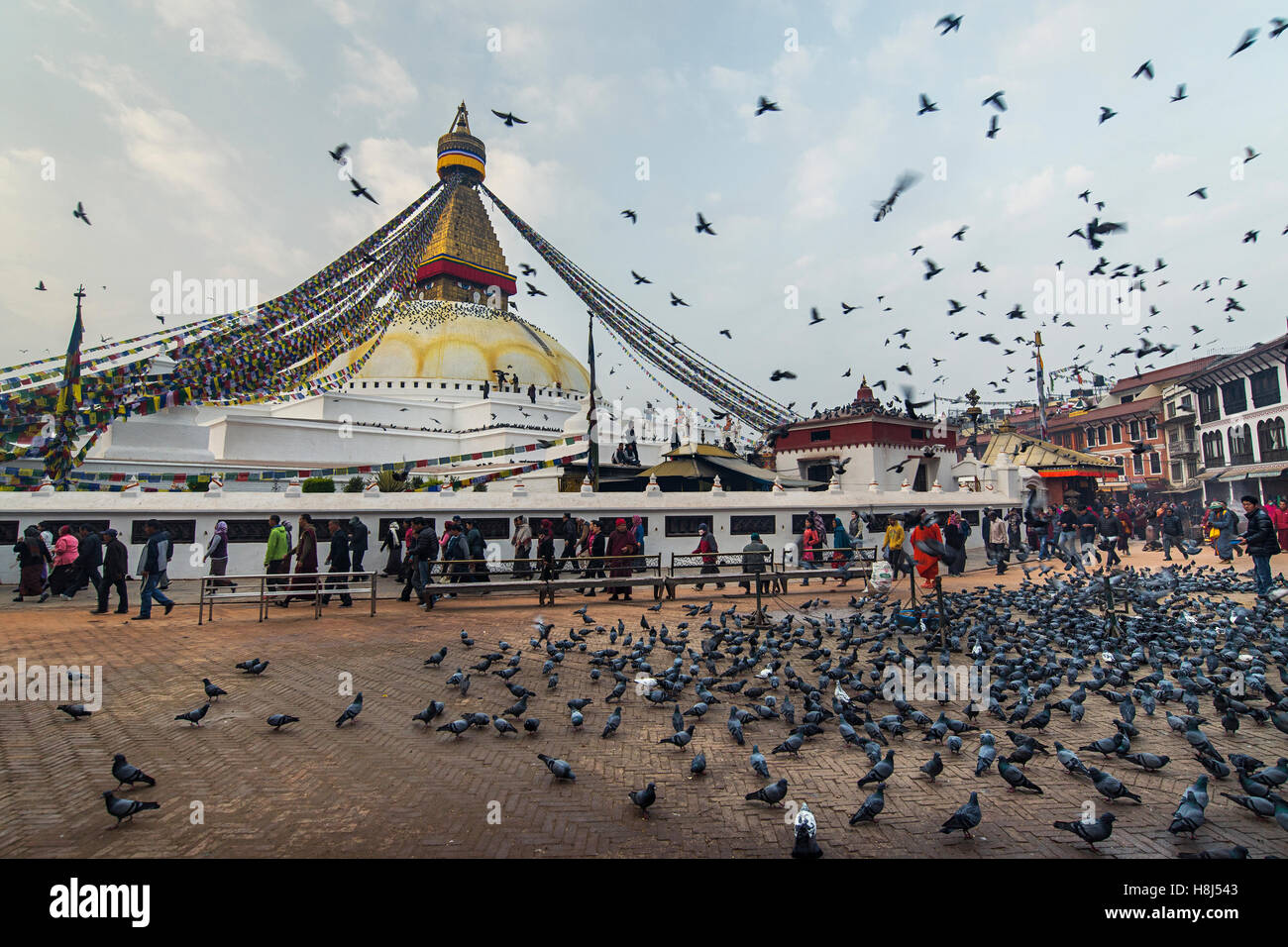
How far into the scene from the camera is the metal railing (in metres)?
10.5

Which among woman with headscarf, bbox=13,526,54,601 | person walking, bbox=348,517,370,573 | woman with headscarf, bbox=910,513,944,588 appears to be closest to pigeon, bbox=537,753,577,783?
woman with headscarf, bbox=910,513,944,588

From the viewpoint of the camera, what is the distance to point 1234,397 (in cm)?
3338

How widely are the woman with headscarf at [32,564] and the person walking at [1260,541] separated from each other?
22.3 meters

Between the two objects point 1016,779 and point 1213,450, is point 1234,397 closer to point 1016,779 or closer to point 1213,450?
point 1213,450

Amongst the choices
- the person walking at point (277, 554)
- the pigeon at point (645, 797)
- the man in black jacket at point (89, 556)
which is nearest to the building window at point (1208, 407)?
the pigeon at point (645, 797)

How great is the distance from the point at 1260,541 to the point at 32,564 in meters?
22.9

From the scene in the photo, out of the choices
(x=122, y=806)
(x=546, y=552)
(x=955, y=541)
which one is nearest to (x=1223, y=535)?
(x=955, y=541)

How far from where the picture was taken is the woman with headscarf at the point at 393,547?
14625mm

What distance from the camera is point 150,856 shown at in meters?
3.51

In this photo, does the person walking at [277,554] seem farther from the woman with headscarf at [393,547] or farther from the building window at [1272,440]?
the building window at [1272,440]

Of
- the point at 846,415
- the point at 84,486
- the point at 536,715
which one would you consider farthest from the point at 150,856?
the point at 846,415

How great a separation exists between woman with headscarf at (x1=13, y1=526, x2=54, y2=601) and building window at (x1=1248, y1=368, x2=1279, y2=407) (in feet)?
152

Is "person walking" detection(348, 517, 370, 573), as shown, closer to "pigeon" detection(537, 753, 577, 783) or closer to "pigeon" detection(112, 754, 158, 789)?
"pigeon" detection(112, 754, 158, 789)
